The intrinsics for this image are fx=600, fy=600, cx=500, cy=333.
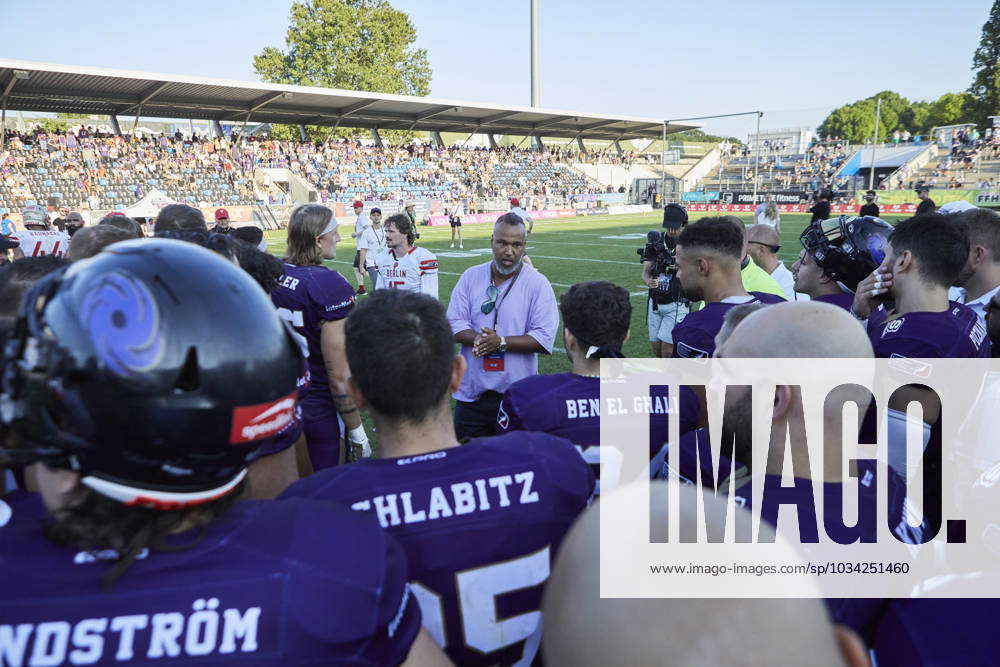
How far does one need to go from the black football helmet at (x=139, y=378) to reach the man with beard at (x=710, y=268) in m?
2.83

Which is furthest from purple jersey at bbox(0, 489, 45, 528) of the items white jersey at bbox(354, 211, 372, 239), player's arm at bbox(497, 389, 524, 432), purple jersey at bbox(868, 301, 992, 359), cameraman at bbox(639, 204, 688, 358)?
white jersey at bbox(354, 211, 372, 239)

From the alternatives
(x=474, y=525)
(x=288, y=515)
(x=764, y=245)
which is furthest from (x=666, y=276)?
(x=288, y=515)

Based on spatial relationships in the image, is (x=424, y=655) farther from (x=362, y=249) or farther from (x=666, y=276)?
(x=362, y=249)

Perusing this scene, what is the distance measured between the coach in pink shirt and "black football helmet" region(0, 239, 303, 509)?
316cm

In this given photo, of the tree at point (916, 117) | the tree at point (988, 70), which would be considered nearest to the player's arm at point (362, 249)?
the tree at point (988, 70)

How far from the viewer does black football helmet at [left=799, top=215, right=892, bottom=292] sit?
164 inches

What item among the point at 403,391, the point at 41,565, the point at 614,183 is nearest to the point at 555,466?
the point at 403,391

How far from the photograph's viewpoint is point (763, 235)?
6160 mm

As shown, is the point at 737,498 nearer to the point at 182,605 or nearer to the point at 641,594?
the point at 641,594

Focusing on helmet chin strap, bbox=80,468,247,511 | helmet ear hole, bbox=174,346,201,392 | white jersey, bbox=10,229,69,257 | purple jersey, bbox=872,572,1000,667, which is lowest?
purple jersey, bbox=872,572,1000,667

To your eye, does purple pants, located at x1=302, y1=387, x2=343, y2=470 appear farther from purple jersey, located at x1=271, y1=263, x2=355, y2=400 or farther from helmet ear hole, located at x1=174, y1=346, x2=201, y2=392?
helmet ear hole, located at x1=174, y1=346, x2=201, y2=392

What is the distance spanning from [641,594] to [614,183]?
64.8 meters

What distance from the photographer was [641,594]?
0.89m

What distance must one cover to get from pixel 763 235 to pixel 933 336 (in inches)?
127
